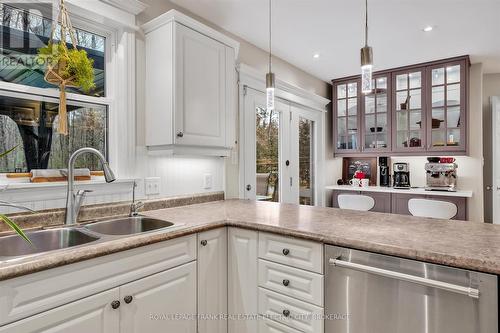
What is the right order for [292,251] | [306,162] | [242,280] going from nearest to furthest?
[292,251], [242,280], [306,162]

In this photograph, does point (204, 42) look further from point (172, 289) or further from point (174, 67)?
point (172, 289)

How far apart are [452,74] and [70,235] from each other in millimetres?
4222

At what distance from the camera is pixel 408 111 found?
3896mm

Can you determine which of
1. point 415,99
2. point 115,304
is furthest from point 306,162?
point 115,304

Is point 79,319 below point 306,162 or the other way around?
below

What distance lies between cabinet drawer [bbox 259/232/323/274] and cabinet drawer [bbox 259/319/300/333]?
34cm

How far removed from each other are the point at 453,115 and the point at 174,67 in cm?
338

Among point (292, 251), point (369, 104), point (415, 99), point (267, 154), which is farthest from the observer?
point (369, 104)

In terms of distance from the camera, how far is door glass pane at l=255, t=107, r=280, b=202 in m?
3.21

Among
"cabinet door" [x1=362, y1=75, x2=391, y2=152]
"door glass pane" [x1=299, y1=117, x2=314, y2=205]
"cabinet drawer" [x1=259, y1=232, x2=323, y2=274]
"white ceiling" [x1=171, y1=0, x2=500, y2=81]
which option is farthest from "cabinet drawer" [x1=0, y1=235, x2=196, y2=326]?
"cabinet door" [x1=362, y1=75, x2=391, y2=152]

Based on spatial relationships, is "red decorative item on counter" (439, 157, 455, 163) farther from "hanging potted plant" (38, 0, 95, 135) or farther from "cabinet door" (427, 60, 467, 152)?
"hanging potted plant" (38, 0, 95, 135)

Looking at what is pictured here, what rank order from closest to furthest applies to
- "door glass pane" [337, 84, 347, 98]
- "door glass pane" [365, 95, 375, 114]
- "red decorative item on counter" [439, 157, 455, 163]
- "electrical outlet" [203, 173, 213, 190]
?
"electrical outlet" [203, 173, 213, 190] < "red decorative item on counter" [439, 157, 455, 163] < "door glass pane" [365, 95, 375, 114] < "door glass pane" [337, 84, 347, 98]

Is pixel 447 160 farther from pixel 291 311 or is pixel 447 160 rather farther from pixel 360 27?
pixel 291 311

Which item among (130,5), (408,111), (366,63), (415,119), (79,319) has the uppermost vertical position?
(130,5)
